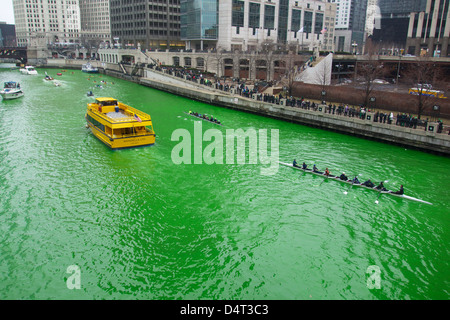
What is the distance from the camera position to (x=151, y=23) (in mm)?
136000

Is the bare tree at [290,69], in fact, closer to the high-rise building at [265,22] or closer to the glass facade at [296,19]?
the high-rise building at [265,22]

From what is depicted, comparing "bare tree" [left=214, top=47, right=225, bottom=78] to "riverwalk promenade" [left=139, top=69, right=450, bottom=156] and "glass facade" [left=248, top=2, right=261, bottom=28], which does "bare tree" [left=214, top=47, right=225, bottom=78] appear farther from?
"glass facade" [left=248, top=2, right=261, bottom=28]

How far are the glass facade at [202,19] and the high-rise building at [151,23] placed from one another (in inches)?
1264

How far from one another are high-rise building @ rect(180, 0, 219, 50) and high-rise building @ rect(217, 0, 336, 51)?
2270 millimetres

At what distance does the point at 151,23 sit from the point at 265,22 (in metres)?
54.5

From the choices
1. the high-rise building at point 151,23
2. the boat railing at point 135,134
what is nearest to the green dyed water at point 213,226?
the boat railing at point 135,134

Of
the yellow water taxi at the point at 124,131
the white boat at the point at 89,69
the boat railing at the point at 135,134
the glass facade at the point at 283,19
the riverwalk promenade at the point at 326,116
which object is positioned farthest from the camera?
the white boat at the point at 89,69

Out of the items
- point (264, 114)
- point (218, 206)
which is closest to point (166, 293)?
point (218, 206)

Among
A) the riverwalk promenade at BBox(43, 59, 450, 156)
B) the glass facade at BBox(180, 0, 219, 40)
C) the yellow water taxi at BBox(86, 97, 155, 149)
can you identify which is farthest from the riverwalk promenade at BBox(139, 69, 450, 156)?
the glass facade at BBox(180, 0, 219, 40)

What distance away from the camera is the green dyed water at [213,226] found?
16062 millimetres

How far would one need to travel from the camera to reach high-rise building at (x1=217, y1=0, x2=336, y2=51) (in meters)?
96.6

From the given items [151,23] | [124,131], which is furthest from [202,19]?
[124,131]

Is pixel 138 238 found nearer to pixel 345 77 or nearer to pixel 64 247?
pixel 64 247
